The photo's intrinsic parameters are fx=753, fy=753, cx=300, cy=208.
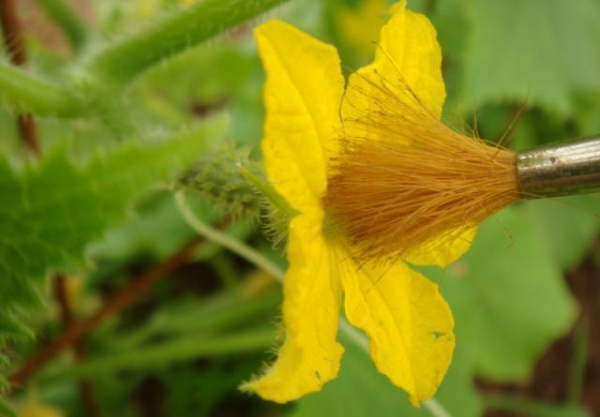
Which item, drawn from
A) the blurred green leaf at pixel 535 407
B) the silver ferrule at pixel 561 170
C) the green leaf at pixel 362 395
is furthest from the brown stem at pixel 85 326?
the blurred green leaf at pixel 535 407

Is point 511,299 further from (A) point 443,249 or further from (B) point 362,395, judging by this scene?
(A) point 443,249

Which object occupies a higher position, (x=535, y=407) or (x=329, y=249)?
(x=329, y=249)

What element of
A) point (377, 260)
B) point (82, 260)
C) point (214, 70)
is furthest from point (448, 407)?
point (214, 70)

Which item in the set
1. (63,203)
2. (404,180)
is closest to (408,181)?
(404,180)

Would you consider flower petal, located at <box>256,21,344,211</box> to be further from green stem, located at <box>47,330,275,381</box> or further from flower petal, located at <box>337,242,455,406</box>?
green stem, located at <box>47,330,275,381</box>

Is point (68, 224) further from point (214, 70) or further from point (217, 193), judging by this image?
point (214, 70)

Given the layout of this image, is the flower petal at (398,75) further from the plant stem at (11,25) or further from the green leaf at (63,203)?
the plant stem at (11,25)

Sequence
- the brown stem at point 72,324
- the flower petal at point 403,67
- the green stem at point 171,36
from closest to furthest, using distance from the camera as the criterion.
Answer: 1. the flower petal at point 403,67
2. the green stem at point 171,36
3. the brown stem at point 72,324
